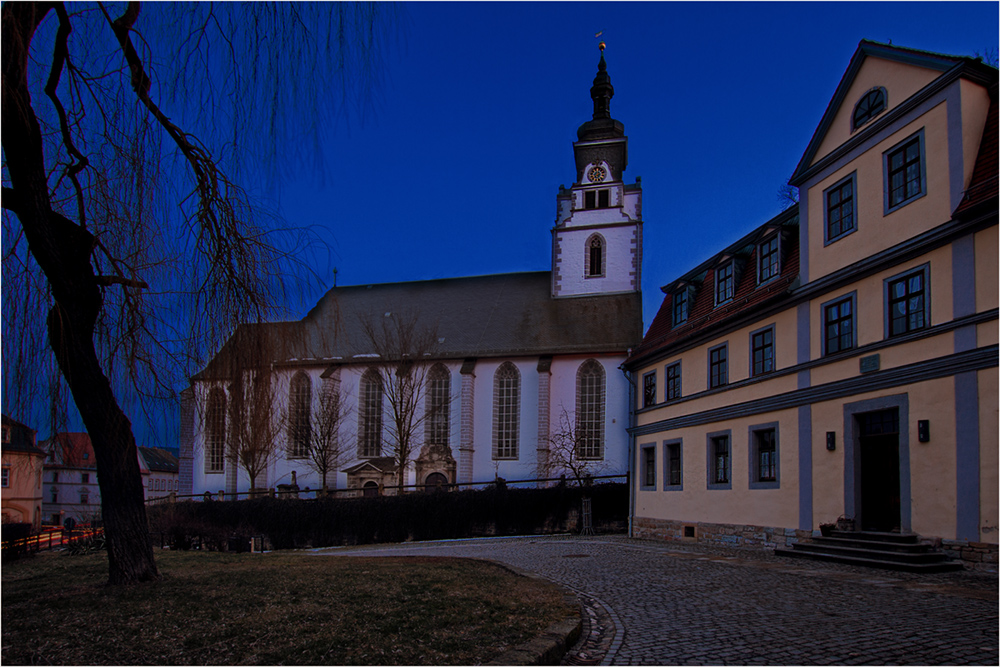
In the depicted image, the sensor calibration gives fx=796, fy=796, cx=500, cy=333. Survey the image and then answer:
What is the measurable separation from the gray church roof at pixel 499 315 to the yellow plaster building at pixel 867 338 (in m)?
20.7

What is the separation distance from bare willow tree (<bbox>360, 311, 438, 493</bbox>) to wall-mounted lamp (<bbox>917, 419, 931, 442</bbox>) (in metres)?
30.1

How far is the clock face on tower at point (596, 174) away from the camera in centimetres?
4806

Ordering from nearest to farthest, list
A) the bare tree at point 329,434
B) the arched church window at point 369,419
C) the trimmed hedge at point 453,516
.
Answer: the trimmed hedge at point 453,516 → the bare tree at point 329,434 → the arched church window at point 369,419

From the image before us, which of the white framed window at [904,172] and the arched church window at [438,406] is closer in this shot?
the white framed window at [904,172]

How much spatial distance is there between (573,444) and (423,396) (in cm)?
890

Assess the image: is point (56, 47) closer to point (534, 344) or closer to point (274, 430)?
point (274, 430)

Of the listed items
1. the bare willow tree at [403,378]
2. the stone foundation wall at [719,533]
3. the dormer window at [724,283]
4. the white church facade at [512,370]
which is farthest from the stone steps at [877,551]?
the bare willow tree at [403,378]

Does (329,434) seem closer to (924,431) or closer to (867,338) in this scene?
(867,338)

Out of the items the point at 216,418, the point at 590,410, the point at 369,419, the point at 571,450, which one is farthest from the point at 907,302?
the point at 369,419

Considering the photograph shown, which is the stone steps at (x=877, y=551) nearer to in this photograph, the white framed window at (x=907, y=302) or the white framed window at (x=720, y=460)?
the white framed window at (x=907, y=302)

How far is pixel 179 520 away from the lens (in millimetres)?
20891

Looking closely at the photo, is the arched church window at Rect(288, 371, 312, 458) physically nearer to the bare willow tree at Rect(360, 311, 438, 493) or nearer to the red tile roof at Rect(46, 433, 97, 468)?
the bare willow tree at Rect(360, 311, 438, 493)

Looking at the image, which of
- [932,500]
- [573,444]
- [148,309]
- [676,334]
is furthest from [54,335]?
[573,444]

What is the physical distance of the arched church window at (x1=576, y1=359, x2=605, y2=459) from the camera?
40.8 m
